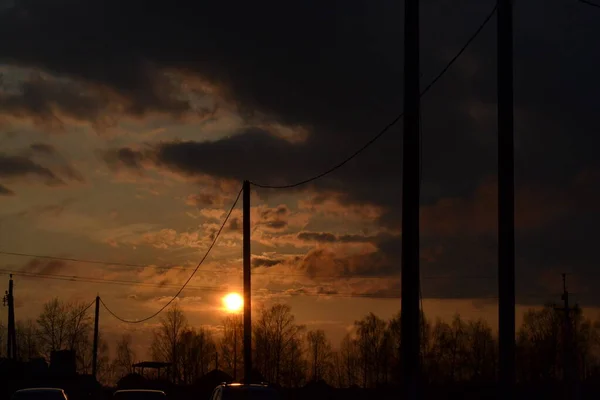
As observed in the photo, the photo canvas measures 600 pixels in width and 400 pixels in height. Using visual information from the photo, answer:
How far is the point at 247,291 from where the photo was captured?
36.2m

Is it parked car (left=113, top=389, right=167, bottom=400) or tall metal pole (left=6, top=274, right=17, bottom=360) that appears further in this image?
tall metal pole (left=6, top=274, right=17, bottom=360)

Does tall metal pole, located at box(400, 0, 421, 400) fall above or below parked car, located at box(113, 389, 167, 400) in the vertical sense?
above

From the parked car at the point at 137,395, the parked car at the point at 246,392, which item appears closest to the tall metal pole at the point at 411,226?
the parked car at the point at 246,392

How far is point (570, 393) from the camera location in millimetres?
69062

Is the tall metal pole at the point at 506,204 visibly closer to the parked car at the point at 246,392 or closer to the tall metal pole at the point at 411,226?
the tall metal pole at the point at 411,226

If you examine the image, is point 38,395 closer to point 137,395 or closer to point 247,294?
point 137,395

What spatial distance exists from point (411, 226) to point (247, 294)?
20.2 metres

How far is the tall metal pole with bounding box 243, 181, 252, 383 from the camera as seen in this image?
35406mm

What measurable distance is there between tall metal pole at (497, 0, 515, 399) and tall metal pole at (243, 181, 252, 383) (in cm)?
2118

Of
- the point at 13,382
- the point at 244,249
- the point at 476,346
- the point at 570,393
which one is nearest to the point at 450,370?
the point at 476,346

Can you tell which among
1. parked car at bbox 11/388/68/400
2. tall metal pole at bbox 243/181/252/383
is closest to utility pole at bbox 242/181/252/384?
tall metal pole at bbox 243/181/252/383

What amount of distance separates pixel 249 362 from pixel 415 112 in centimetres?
2039

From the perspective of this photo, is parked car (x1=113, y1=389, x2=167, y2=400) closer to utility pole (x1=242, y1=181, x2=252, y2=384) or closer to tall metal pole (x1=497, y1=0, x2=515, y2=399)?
utility pole (x1=242, y1=181, x2=252, y2=384)

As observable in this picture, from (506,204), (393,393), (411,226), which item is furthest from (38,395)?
(393,393)
